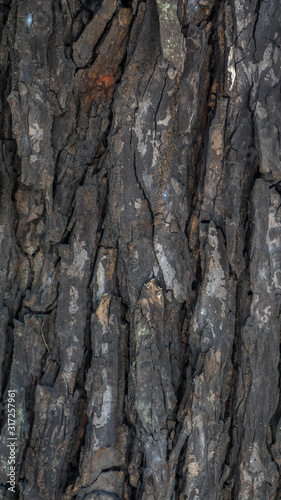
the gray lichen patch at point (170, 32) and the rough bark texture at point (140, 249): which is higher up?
the gray lichen patch at point (170, 32)

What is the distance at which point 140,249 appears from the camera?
1.48m

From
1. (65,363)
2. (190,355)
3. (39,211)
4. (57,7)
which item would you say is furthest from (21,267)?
(57,7)

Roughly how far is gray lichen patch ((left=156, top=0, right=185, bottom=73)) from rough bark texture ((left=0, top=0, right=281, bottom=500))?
0.02m

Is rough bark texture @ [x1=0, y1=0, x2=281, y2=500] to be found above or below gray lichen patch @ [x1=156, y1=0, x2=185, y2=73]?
below

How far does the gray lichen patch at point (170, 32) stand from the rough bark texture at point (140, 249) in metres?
0.02

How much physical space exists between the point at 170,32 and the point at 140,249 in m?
0.65

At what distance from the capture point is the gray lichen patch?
4.55 feet

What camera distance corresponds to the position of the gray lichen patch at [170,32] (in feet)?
4.55

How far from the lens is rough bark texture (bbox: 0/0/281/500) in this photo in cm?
144

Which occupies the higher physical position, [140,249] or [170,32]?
[170,32]

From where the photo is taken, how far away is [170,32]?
139cm

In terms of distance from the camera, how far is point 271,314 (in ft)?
4.97

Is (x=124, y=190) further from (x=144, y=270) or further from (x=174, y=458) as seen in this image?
(x=174, y=458)

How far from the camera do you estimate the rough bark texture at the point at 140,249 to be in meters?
1.44
